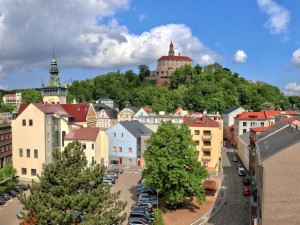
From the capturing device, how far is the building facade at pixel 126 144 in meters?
57.5

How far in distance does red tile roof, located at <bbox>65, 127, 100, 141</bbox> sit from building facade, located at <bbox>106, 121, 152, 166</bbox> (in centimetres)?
741

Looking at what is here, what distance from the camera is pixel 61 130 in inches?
2028

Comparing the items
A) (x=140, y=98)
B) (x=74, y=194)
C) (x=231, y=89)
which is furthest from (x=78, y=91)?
(x=74, y=194)

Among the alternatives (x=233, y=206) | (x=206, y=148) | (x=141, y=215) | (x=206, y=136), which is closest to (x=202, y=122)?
(x=206, y=136)

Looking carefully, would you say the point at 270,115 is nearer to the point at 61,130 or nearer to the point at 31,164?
the point at 61,130

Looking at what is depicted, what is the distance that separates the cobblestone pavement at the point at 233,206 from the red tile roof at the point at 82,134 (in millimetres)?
23924

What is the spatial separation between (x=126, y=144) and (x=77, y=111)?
1456 centimetres

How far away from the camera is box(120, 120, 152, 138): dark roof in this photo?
58.8 metres

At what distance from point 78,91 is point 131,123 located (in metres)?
89.3

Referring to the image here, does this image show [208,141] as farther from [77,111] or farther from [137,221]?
[77,111]

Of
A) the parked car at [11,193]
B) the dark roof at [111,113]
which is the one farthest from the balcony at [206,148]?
the dark roof at [111,113]

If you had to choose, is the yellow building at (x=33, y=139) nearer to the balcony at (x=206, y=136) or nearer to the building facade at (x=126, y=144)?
the building facade at (x=126, y=144)

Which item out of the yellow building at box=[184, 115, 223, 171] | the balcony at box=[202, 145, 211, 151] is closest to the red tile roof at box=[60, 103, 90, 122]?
the yellow building at box=[184, 115, 223, 171]

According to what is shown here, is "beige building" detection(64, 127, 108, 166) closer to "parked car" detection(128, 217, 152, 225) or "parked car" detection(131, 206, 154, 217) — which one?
"parked car" detection(131, 206, 154, 217)
